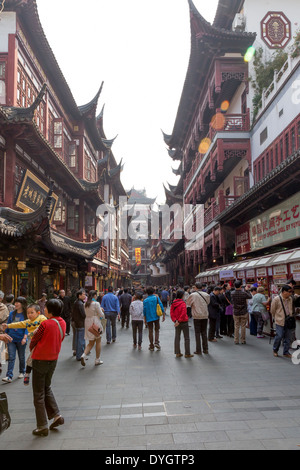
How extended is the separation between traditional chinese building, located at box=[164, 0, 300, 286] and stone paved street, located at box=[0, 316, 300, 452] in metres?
4.27

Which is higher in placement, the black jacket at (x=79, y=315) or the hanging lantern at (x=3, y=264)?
the hanging lantern at (x=3, y=264)

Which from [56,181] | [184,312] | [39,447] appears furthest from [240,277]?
[39,447]

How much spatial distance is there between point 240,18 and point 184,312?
60.1 ft

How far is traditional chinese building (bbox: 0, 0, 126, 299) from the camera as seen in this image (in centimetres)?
1298

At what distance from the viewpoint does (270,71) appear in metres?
19.5

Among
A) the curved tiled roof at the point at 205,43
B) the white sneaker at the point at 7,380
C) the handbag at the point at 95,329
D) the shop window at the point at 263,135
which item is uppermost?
the curved tiled roof at the point at 205,43

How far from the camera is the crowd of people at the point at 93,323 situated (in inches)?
195

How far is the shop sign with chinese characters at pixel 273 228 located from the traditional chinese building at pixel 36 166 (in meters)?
8.06

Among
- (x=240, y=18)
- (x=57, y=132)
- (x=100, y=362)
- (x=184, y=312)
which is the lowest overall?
(x=100, y=362)

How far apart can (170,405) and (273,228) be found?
35.1 ft

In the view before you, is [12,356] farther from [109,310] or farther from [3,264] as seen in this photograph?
[3,264]

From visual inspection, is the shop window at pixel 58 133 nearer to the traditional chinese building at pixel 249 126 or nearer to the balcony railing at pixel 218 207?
the traditional chinese building at pixel 249 126

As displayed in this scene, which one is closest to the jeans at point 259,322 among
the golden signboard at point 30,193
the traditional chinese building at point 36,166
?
the traditional chinese building at point 36,166

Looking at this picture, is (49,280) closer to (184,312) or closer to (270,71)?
(184,312)
